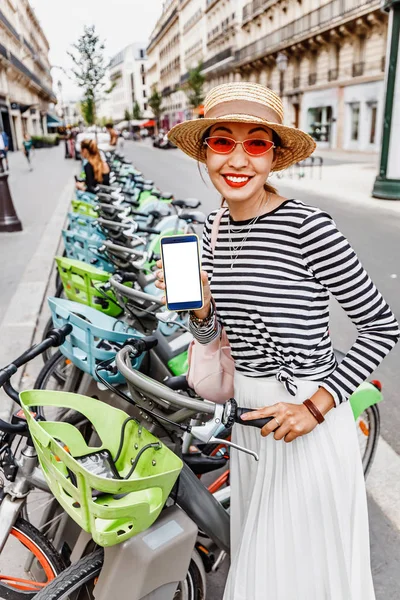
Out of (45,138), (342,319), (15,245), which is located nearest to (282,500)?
(342,319)

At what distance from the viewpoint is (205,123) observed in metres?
1.55

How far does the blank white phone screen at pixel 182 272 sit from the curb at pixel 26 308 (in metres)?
2.49

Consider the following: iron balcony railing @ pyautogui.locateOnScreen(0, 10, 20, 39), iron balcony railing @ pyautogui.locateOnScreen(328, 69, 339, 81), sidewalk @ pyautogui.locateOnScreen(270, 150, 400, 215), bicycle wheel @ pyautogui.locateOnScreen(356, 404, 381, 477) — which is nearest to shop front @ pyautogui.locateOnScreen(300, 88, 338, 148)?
iron balcony railing @ pyautogui.locateOnScreen(328, 69, 339, 81)

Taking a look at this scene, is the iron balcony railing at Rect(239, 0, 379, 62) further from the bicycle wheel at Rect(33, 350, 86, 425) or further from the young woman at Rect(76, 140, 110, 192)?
the bicycle wheel at Rect(33, 350, 86, 425)

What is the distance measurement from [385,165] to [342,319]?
313 inches

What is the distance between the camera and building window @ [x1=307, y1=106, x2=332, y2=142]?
33359 millimetres

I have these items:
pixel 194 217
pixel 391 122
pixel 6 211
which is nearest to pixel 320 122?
pixel 391 122

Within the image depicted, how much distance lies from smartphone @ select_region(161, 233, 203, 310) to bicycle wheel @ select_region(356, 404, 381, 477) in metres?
1.67

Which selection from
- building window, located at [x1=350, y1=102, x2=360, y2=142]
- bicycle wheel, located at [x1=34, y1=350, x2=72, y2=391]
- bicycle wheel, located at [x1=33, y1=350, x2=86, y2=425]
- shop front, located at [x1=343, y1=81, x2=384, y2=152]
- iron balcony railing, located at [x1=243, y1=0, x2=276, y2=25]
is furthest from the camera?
iron balcony railing, located at [x1=243, y1=0, x2=276, y2=25]

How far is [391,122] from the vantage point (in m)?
11.6

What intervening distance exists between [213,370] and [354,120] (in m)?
32.9

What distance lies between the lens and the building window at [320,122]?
3336cm

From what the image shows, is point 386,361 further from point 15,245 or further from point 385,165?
point 385,165

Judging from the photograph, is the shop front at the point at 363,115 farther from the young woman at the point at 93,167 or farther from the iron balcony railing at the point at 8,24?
the iron balcony railing at the point at 8,24
